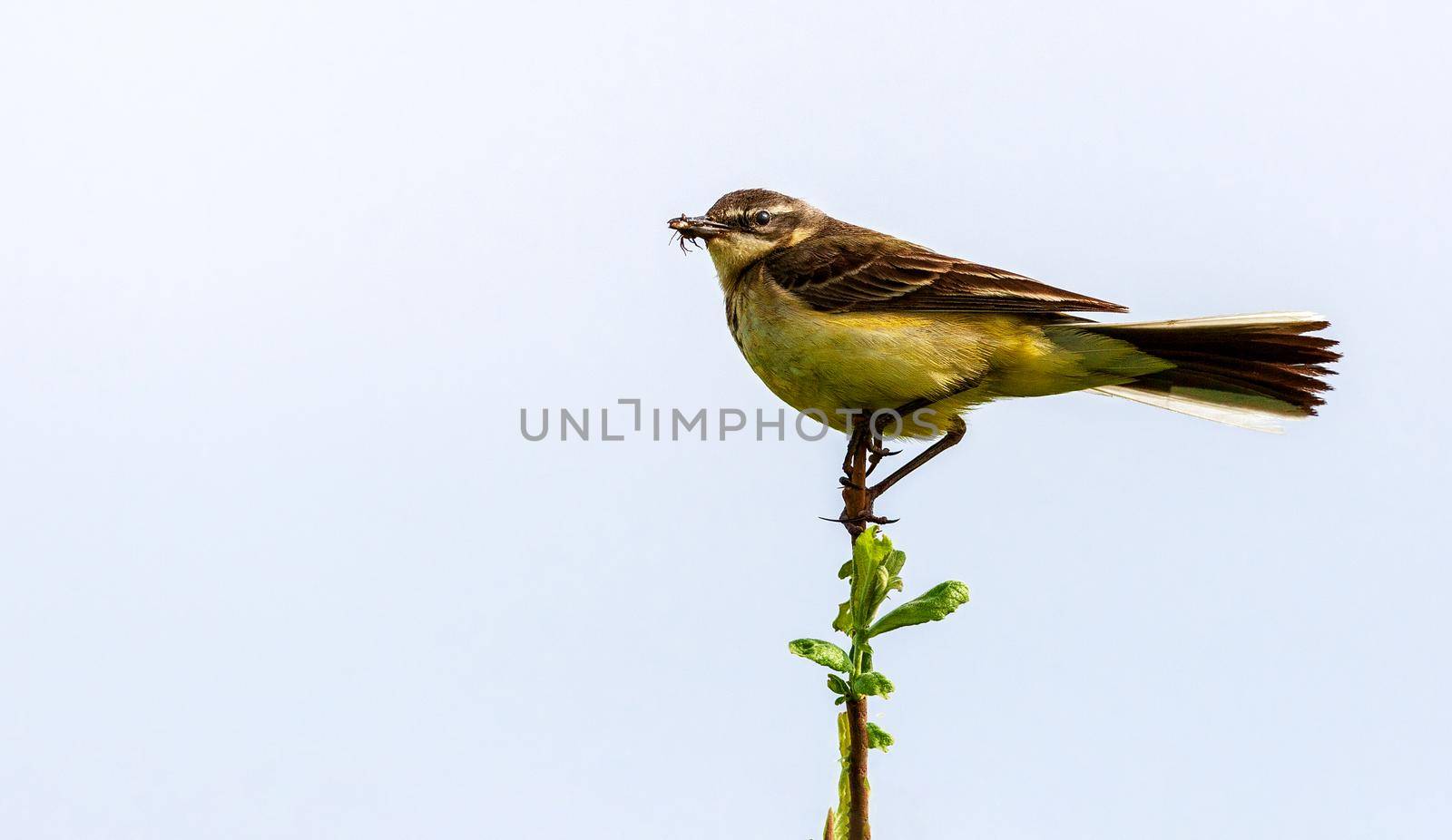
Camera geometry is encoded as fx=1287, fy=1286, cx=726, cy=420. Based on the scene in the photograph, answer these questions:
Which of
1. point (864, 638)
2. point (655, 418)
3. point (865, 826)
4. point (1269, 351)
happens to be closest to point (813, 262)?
point (655, 418)

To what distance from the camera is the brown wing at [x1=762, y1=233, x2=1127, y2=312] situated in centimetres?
775

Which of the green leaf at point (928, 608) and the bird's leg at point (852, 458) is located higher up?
the bird's leg at point (852, 458)

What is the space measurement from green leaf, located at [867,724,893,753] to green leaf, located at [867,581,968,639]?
0.34 m

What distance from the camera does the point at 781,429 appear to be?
751 centimetres

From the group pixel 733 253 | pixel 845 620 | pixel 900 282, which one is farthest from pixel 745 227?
pixel 845 620

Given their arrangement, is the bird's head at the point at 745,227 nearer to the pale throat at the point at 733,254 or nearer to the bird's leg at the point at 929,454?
the pale throat at the point at 733,254

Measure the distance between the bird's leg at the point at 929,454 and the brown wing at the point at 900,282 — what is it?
0.76 metres

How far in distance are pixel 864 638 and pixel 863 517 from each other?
1.50 metres

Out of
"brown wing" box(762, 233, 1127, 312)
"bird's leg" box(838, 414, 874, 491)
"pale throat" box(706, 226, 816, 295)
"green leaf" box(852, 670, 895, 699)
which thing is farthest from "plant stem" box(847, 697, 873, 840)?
"pale throat" box(706, 226, 816, 295)

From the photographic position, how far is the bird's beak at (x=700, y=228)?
29.5 ft

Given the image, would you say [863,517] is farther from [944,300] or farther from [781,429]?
[944,300]

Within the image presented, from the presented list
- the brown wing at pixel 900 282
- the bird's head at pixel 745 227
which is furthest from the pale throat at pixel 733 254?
the brown wing at pixel 900 282

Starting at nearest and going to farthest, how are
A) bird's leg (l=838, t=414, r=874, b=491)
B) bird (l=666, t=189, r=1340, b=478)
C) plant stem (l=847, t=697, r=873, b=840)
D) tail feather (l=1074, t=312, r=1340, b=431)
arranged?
plant stem (l=847, t=697, r=873, b=840), bird's leg (l=838, t=414, r=874, b=491), tail feather (l=1074, t=312, r=1340, b=431), bird (l=666, t=189, r=1340, b=478)

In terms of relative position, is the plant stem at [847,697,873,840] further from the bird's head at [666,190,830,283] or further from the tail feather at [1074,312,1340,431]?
the bird's head at [666,190,830,283]
